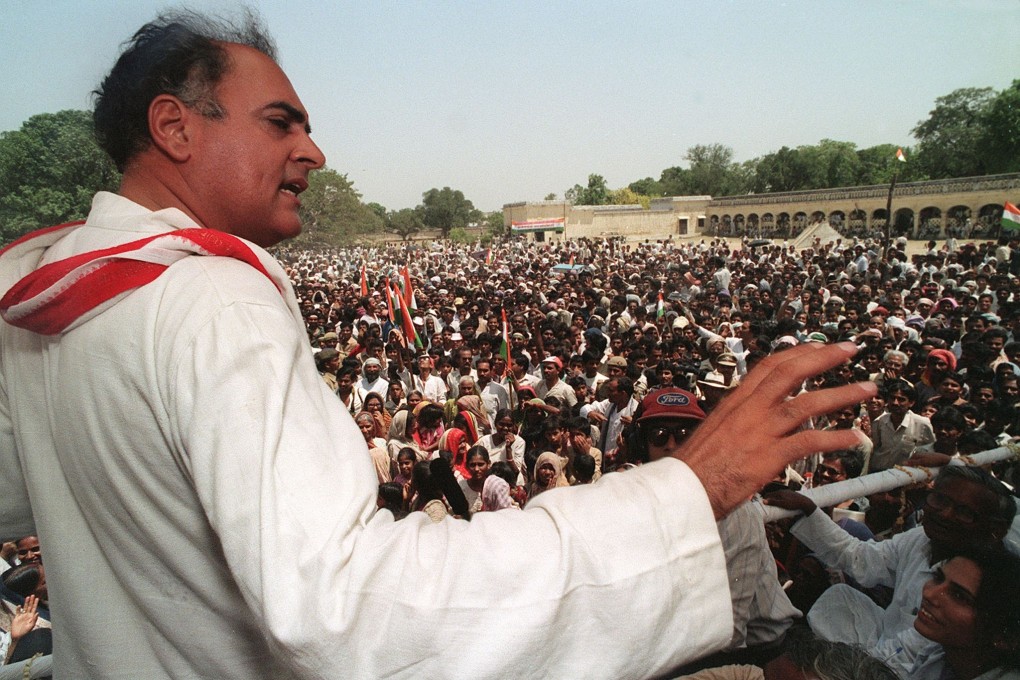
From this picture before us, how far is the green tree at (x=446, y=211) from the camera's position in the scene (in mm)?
68438

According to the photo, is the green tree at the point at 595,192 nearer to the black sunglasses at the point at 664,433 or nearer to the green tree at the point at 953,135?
the green tree at the point at 953,135

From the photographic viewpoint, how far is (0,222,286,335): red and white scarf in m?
0.65

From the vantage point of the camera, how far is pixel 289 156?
90 centimetres

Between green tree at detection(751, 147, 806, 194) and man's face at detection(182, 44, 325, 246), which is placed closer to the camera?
man's face at detection(182, 44, 325, 246)

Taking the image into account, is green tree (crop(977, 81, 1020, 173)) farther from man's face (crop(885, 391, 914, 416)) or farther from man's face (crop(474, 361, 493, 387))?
man's face (crop(474, 361, 493, 387))

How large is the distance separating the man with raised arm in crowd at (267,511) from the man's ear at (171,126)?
4cm

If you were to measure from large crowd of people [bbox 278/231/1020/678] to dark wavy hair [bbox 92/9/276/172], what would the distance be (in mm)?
606

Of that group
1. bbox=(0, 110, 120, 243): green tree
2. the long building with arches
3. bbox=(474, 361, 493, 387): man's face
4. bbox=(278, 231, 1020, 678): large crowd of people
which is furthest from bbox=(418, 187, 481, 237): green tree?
bbox=(474, 361, 493, 387): man's face

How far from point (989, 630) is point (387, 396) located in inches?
243

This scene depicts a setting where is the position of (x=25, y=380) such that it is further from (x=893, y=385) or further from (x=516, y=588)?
(x=893, y=385)

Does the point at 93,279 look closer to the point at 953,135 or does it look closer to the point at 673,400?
the point at 673,400

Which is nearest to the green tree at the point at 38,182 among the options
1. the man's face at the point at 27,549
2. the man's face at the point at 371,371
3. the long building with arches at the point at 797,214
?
the long building with arches at the point at 797,214

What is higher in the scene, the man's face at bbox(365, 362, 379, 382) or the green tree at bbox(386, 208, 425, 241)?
the green tree at bbox(386, 208, 425, 241)

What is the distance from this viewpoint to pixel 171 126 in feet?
2.87
